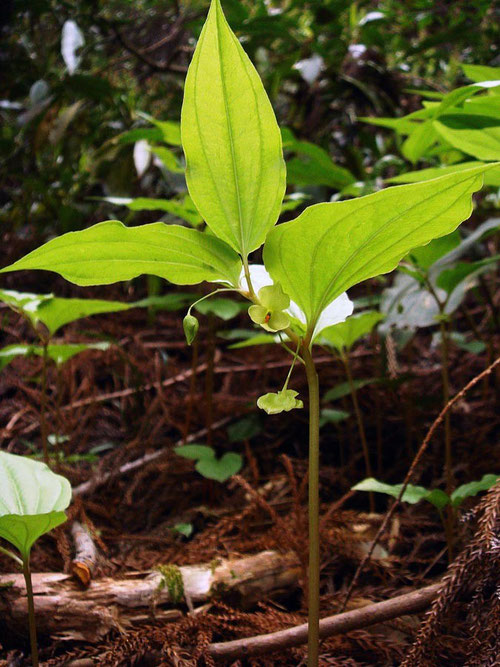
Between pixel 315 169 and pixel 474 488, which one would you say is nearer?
pixel 474 488

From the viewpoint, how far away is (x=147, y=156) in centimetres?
178

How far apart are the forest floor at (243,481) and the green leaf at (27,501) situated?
0.20 m

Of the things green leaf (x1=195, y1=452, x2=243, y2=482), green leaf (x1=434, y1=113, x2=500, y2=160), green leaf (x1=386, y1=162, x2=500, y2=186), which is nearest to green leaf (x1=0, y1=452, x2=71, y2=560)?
green leaf (x1=195, y1=452, x2=243, y2=482)

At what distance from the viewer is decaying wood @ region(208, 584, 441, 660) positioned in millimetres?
641

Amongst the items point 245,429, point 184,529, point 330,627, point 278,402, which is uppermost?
point 278,402

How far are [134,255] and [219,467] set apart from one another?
824 mm

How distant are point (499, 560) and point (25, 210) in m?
2.53

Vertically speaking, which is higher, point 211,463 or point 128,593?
point 128,593

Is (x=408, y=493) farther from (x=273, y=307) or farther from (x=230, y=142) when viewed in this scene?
(x=230, y=142)

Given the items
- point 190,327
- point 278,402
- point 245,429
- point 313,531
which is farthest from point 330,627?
point 245,429

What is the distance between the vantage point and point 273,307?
53 centimetres

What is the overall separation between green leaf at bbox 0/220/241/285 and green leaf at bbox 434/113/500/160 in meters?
0.47

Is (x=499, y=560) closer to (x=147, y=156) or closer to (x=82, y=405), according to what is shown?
(x=82, y=405)

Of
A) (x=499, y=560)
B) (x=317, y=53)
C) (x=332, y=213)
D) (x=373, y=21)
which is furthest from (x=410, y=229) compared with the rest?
(x=373, y=21)
